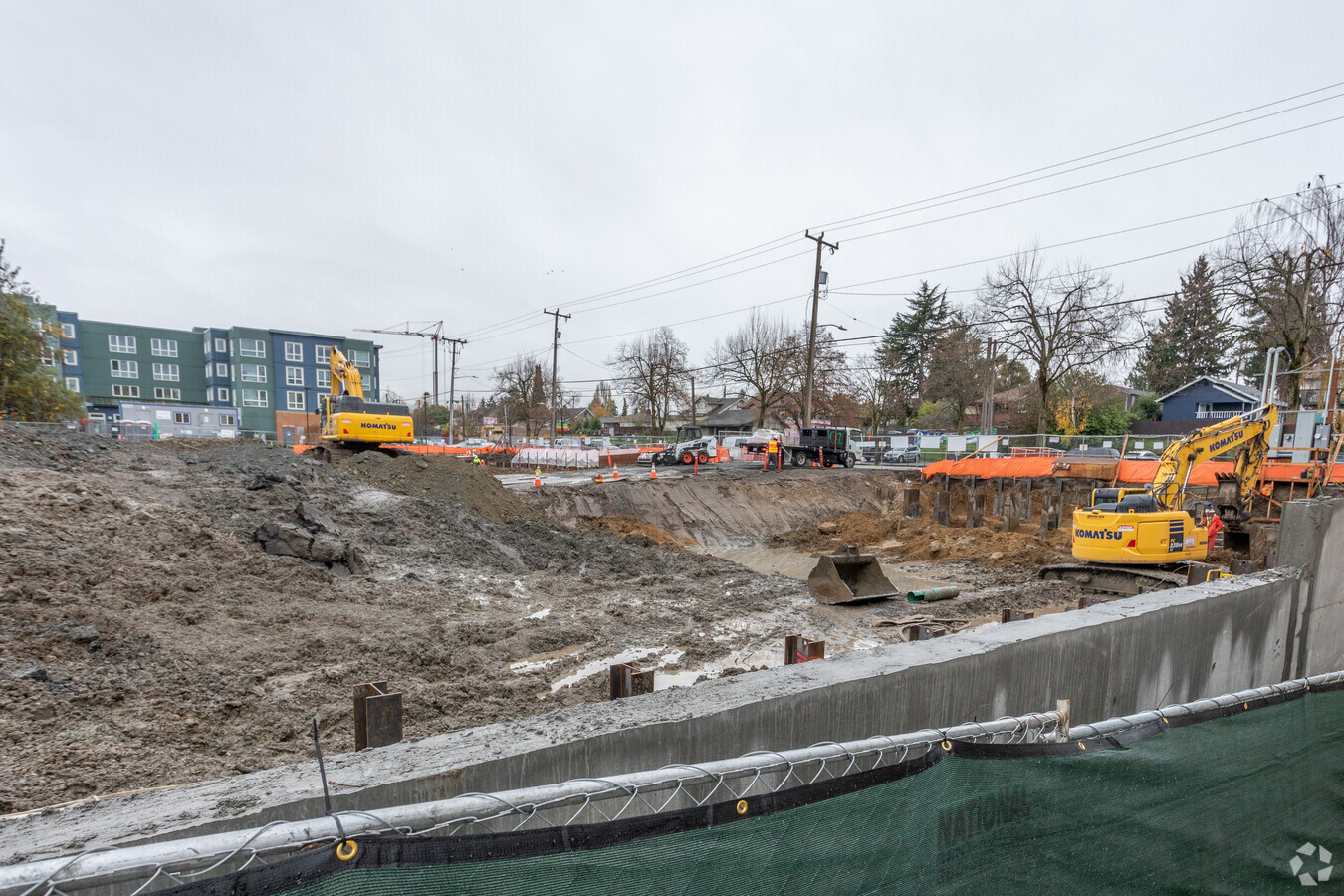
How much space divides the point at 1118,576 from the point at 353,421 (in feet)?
62.9

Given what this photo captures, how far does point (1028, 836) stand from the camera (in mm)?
2002

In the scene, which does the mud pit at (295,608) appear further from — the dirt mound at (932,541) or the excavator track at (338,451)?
the excavator track at (338,451)

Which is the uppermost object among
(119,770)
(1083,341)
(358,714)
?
(1083,341)

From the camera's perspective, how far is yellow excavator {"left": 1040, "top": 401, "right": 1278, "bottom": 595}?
10.9 m

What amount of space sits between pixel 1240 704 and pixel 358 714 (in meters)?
3.73

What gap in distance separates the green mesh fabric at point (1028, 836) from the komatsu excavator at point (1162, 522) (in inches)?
373

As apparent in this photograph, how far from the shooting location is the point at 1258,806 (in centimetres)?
246

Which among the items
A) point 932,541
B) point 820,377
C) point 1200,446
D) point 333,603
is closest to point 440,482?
point 333,603

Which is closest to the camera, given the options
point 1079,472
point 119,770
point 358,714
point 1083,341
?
point 358,714

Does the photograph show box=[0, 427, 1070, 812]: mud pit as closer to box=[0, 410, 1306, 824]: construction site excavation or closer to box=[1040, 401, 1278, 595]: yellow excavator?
box=[0, 410, 1306, 824]: construction site excavation

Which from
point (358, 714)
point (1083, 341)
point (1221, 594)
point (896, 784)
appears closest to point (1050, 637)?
point (1221, 594)

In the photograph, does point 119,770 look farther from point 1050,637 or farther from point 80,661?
point 1050,637

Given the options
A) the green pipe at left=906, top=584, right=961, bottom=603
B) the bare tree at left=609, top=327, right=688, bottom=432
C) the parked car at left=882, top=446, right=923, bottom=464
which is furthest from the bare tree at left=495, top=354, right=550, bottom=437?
the green pipe at left=906, top=584, right=961, bottom=603

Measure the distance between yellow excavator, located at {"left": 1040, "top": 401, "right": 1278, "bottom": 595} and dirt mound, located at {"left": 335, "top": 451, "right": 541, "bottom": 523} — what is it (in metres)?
12.6
